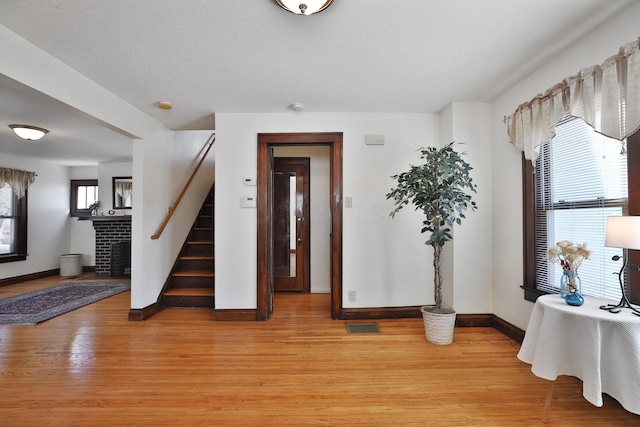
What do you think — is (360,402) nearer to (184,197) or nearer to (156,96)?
(156,96)

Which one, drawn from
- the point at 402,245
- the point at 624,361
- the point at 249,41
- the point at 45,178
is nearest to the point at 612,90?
the point at 624,361

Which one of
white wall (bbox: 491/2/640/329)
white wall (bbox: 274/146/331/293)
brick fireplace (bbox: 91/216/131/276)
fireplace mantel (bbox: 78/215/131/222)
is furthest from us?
brick fireplace (bbox: 91/216/131/276)

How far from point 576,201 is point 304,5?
242 cm

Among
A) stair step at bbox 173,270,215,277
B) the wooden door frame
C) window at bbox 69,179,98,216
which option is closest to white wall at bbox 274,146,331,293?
the wooden door frame

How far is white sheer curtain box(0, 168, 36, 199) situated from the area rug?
2.11 metres

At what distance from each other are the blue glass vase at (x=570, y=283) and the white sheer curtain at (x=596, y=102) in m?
0.85

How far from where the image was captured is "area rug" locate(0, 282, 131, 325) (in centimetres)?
353

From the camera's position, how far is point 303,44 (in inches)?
83.6

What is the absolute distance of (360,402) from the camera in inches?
74.2

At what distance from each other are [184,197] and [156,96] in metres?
1.73

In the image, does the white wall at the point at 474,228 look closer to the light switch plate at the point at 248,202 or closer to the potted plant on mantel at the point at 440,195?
the potted plant on mantel at the point at 440,195

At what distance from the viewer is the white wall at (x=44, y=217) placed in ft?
18.8

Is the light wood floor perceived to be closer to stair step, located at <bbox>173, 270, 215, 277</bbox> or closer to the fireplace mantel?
stair step, located at <bbox>173, 270, 215, 277</bbox>

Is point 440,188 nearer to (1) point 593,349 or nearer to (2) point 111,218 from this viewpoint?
(1) point 593,349
